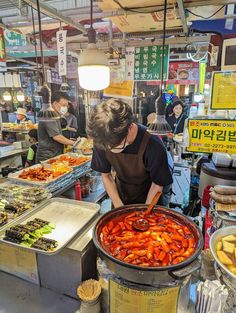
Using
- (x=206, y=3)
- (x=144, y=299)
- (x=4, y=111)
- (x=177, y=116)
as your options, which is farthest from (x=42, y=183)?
(x=4, y=111)

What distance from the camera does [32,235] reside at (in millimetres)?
1339

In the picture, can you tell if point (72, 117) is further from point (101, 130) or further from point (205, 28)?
point (101, 130)

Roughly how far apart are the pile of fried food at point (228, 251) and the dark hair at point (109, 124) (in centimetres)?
82

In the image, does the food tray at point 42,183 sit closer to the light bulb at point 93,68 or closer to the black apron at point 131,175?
the black apron at point 131,175

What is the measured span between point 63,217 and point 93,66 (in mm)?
1184

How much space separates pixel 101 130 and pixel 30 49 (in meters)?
4.94

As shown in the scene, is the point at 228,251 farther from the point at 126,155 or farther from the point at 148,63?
the point at 148,63

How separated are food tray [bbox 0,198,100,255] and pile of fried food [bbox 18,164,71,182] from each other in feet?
2.41

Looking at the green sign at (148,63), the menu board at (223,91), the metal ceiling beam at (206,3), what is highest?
the metal ceiling beam at (206,3)

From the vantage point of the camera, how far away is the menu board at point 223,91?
4.09 ft

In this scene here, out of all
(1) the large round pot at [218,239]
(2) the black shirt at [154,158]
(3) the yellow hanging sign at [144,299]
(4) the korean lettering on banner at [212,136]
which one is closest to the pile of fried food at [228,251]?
(1) the large round pot at [218,239]

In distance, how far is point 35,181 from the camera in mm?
2408

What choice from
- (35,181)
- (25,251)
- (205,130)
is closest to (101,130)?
(205,130)

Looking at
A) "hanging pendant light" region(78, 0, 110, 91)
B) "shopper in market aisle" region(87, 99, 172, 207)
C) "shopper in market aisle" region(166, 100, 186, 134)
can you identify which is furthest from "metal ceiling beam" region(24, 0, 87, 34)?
"shopper in market aisle" region(166, 100, 186, 134)
